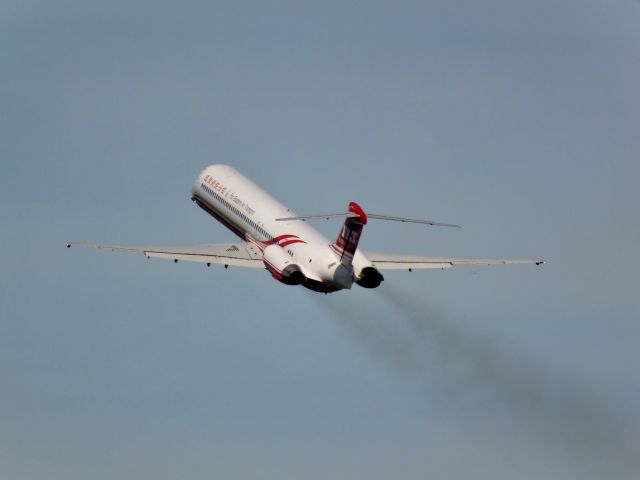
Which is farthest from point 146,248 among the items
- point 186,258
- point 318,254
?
point 318,254

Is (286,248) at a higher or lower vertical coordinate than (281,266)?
higher

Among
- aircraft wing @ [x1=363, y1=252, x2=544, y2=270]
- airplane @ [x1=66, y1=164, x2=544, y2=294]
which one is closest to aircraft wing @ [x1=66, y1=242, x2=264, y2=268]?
airplane @ [x1=66, y1=164, x2=544, y2=294]

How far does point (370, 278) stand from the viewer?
10625cm

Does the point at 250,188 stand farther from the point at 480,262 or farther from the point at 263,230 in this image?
the point at 480,262

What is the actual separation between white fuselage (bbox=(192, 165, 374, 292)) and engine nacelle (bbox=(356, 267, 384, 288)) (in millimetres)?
202

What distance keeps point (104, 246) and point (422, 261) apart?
805 inches

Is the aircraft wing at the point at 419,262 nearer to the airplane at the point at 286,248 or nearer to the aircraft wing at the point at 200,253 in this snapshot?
the airplane at the point at 286,248

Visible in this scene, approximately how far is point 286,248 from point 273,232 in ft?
12.9

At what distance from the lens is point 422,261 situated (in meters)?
113

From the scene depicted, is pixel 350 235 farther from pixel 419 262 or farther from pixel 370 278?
pixel 419 262

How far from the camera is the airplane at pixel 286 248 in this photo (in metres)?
106

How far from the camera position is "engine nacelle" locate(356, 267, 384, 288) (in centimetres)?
10619

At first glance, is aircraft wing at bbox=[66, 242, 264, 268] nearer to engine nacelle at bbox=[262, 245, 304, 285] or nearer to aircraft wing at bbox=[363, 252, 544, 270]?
engine nacelle at bbox=[262, 245, 304, 285]

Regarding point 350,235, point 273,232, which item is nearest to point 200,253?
point 273,232
